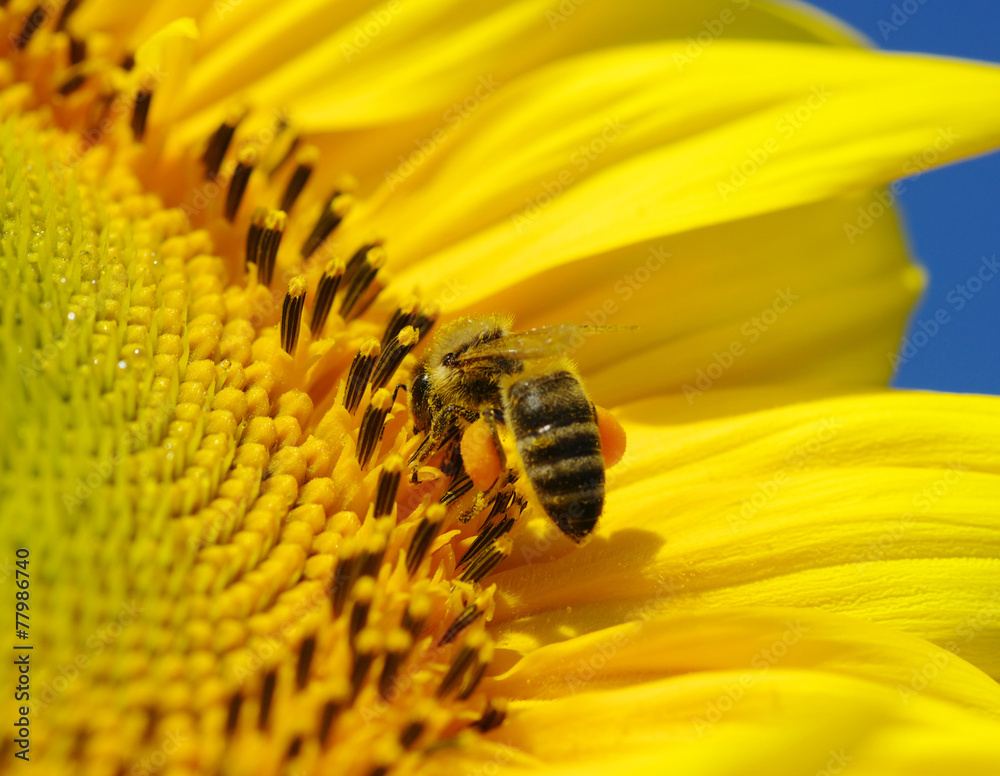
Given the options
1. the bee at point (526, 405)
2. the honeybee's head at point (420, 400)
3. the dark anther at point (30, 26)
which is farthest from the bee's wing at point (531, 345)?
the dark anther at point (30, 26)

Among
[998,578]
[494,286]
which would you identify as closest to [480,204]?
[494,286]

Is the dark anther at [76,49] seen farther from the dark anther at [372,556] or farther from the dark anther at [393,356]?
the dark anther at [372,556]

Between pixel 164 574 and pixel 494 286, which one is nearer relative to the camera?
pixel 164 574

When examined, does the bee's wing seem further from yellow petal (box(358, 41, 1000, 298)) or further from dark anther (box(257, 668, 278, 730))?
dark anther (box(257, 668, 278, 730))

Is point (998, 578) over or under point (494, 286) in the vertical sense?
A: under

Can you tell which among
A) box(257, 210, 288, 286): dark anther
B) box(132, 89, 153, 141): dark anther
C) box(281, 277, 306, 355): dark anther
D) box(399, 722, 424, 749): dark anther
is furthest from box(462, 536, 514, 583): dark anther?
box(132, 89, 153, 141): dark anther

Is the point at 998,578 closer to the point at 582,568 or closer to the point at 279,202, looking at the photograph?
the point at 582,568

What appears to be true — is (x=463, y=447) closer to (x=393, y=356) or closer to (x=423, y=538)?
(x=423, y=538)
